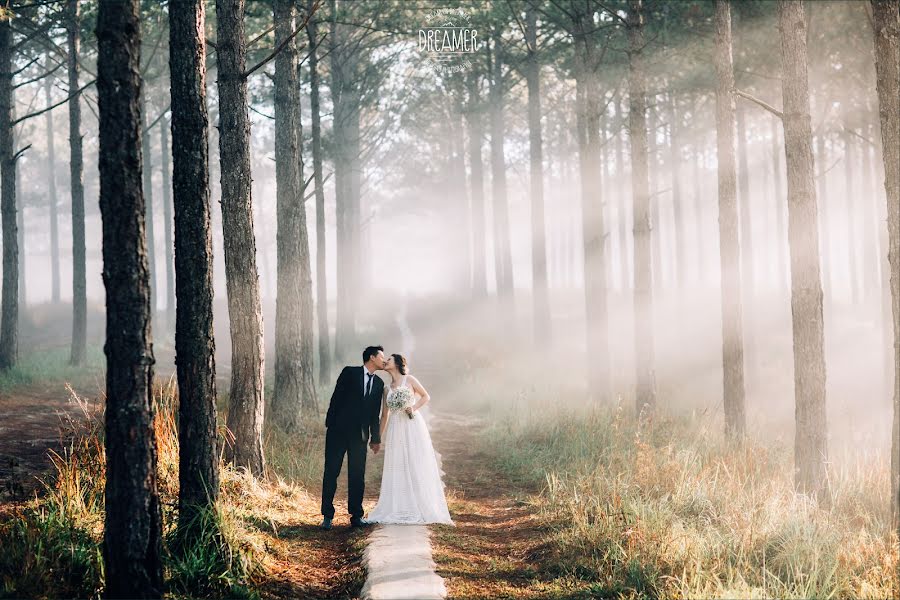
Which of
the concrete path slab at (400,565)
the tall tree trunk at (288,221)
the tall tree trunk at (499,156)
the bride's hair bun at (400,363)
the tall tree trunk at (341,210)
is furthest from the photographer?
the tall tree trunk at (499,156)

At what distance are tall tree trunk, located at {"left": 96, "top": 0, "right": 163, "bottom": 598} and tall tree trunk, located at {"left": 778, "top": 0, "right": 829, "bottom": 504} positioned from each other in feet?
23.4

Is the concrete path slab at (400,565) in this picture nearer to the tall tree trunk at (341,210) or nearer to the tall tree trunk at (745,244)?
the tall tree trunk at (745,244)

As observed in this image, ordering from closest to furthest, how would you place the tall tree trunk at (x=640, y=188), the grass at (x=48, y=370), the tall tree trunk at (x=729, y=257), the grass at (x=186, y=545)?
1. the grass at (x=186, y=545)
2. the tall tree trunk at (x=729, y=257)
3. the tall tree trunk at (x=640, y=188)
4. the grass at (x=48, y=370)

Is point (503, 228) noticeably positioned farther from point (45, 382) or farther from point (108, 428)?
point (108, 428)

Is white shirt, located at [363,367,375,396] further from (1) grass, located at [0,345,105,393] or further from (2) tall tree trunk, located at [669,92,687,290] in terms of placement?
(2) tall tree trunk, located at [669,92,687,290]

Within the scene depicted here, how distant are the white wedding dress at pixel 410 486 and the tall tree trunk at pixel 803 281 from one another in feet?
14.2

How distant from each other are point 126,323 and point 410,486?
4610 mm

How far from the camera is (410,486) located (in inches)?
335

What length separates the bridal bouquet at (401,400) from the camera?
28.8ft

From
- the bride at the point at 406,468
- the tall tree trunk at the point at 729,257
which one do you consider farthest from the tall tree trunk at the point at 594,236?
the bride at the point at 406,468

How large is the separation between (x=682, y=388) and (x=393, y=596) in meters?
13.6

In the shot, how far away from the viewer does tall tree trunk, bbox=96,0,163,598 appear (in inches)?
185

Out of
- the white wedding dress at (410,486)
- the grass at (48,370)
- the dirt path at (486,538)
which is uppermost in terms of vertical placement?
the grass at (48,370)

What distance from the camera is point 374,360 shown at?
8.28 meters
